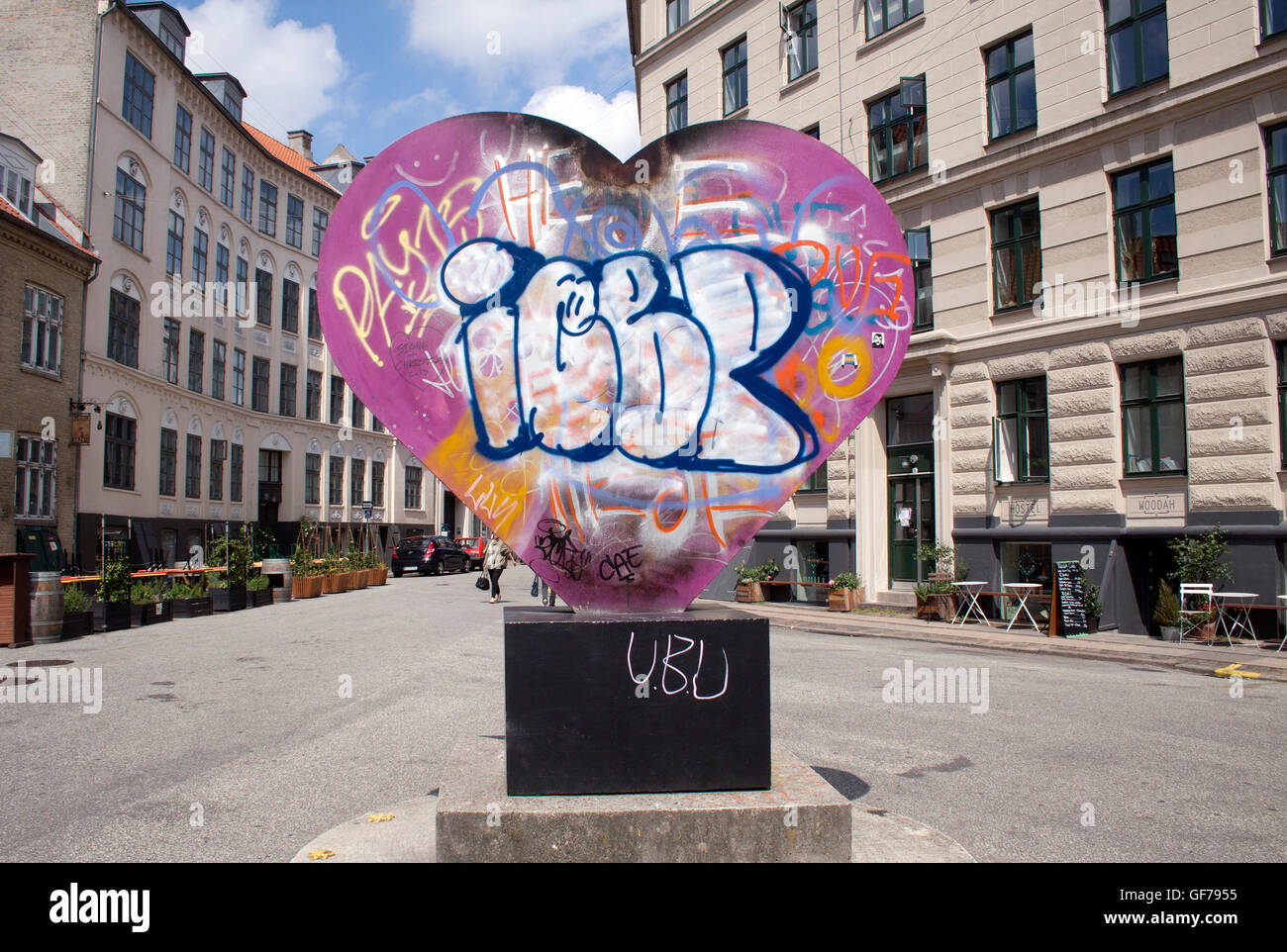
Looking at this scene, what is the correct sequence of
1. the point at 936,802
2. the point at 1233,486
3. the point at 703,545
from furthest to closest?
1. the point at 1233,486
2. the point at 936,802
3. the point at 703,545

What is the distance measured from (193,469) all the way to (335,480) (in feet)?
39.9

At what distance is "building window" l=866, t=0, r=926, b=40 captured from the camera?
20.6 meters

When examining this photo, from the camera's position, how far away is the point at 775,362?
4.04 m

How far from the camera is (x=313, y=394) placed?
45438 mm

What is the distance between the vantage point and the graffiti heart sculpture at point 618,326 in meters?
3.91

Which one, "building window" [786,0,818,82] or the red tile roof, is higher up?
the red tile roof

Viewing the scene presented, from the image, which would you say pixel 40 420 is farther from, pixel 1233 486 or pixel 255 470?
pixel 1233 486

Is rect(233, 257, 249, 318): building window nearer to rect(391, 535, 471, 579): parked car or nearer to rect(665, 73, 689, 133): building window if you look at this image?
rect(391, 535, 471, 579): parked car

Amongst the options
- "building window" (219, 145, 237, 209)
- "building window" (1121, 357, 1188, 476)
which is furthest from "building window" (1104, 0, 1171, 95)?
"building window" (219, 145, 237, 209)

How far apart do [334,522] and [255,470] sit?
6.90 meters

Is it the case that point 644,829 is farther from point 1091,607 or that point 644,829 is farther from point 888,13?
point 888,13

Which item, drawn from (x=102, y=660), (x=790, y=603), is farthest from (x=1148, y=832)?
(x=790, y=603)

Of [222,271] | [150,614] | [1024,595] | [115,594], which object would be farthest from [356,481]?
[1024,595]

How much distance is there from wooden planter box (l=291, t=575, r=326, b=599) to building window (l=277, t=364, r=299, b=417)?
64.4ft
